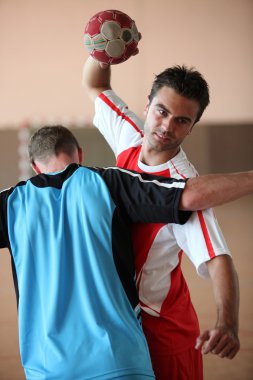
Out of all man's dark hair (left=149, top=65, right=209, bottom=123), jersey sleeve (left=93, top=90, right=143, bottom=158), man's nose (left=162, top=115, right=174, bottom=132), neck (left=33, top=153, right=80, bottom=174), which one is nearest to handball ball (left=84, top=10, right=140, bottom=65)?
jersey sleeve (left=93, top=90, right=143, bottom=158)

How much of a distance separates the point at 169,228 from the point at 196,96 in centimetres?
63

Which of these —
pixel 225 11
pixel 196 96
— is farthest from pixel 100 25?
pixel 225 11

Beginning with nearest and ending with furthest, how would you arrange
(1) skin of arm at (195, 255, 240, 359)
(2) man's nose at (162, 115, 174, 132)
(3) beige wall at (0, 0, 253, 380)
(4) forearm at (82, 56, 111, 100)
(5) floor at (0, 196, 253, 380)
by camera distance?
(1) skin of arm at (195, 255, 240, 359) < (2) man's nose at (162, 115, 174, 132) < (4) forearm at (82, 56, 111, 100) < (5) floor at (0, 196, 253, 380) < (3) beige wall at (0, 0, 253, 380)

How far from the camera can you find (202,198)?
4.40 ft

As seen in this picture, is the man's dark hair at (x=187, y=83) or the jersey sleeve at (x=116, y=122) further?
the jersey sleeve at (x=116, y=122)

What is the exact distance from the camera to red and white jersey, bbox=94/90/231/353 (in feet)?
4.71

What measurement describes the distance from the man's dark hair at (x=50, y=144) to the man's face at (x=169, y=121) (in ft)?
1.10

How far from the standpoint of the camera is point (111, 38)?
227 centimetres

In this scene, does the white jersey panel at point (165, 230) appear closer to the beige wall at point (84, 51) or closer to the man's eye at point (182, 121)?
the man's eye at point (182, 121)

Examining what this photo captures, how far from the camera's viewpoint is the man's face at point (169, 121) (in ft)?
6.43

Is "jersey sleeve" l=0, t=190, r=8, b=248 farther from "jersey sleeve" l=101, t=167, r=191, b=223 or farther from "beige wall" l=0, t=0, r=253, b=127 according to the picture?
"beige wall" l=0, t=0, r=253, b=127

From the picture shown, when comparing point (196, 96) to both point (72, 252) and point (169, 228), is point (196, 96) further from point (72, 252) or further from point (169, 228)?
point (72, 252)

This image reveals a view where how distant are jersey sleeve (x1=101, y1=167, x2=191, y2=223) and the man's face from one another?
Answer: 54cm

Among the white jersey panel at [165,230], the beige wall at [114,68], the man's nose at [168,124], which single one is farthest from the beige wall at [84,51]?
the man's nose at [168,124]
